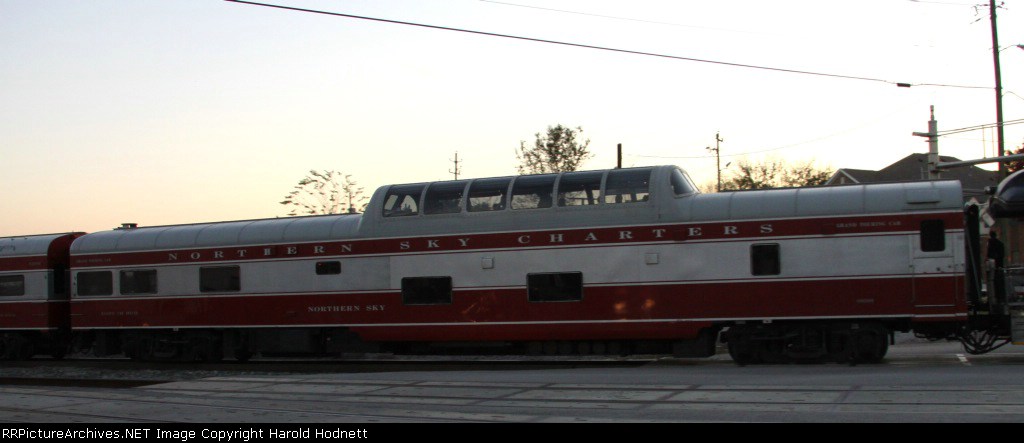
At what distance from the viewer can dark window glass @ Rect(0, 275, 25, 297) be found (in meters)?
24.0

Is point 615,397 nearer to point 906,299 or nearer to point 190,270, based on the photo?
point 906,299

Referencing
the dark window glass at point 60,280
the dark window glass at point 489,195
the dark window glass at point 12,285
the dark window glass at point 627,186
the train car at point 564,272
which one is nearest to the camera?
the train car at point 564,272

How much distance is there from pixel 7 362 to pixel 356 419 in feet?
57.2

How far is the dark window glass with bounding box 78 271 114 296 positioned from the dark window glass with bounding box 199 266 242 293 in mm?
2744

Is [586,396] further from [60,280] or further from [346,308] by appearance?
[60,280]

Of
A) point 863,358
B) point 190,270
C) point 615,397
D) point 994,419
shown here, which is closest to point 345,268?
point 190,270

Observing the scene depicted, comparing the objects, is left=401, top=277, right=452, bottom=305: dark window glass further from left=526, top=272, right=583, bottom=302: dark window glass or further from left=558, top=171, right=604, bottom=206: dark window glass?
left=558, top=171, right=604, bottom=206: dark window glass

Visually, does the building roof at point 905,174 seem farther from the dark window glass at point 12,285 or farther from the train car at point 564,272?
the dark window glass at point 12,285

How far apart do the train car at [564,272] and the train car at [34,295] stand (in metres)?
2.21

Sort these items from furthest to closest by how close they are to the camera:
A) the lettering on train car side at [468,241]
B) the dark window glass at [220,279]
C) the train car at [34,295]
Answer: the train car at [34,295] < the dark window glass at [220,279] < the lettering on train car side at [468,241]

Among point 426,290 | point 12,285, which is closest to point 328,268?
point 426,290

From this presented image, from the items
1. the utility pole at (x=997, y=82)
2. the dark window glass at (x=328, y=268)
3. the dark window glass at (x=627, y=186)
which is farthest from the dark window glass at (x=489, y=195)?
the utility pole at (x=997, y=82)

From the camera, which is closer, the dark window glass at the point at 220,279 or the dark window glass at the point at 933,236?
the dark window glass at the point at 933,236

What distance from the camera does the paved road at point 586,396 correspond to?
1058cm
